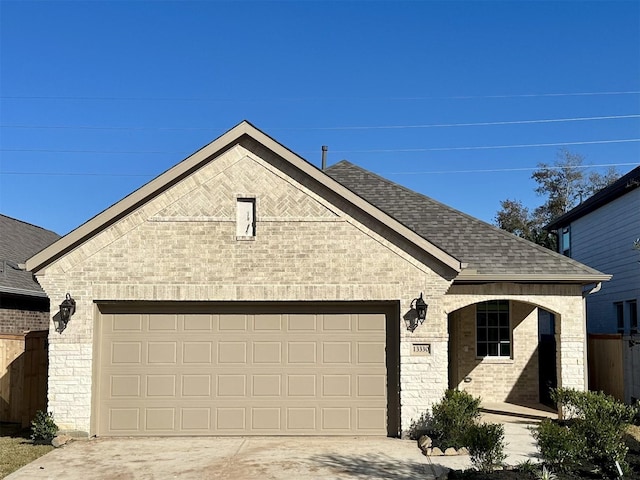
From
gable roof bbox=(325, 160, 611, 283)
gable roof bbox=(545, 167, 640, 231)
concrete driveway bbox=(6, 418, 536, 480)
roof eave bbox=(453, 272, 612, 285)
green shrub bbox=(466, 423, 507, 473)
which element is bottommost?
concrete driveway bbox=(6, 418, 536, 480)

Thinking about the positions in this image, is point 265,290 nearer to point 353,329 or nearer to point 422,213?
point 353,329

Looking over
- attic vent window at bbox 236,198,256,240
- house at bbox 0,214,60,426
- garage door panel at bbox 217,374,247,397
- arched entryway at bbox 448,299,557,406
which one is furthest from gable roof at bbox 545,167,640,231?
house at bbox 0,214,60,426

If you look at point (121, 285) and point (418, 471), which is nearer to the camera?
point (418, 471)

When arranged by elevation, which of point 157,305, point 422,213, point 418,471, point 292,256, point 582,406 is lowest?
point 418,471

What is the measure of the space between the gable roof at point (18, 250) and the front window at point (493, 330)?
11.0 m

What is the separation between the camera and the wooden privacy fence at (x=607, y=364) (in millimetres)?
Result: 15438

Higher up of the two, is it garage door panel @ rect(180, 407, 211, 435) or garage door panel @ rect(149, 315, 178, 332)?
garage door panel @ rect(149, 315, 178, 332)

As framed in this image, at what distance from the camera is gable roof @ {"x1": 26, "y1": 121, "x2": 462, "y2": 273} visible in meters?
11.9

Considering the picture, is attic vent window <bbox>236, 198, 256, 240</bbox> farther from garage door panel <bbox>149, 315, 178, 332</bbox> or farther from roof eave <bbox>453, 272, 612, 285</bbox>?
roof eave <bbox>453, 272, 612, 285</bbox>

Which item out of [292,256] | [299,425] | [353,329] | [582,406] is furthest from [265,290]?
[582,406]

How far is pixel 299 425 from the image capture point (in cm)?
1215

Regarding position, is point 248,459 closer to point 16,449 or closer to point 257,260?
point 257,260

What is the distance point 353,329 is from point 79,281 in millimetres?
5223

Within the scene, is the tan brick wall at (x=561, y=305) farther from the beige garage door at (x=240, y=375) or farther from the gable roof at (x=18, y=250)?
the gable roof at (x=18, y=250)
